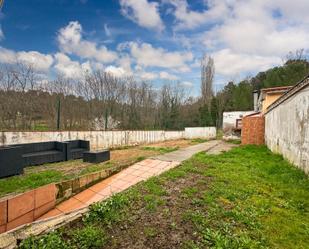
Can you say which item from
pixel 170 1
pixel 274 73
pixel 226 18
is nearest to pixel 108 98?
pixel 170 1

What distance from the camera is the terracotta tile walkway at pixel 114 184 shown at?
153 inches

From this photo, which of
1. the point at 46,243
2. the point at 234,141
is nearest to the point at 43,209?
the point at 46,243

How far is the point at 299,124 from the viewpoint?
538cm

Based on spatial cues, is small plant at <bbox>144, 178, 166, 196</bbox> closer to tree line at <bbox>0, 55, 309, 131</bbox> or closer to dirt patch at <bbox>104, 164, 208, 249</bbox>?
dirt patch at <bbox>104, 164, 208, 249</bbox>

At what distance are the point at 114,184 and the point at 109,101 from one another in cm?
1138

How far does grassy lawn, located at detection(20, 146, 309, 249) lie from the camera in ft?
7.78

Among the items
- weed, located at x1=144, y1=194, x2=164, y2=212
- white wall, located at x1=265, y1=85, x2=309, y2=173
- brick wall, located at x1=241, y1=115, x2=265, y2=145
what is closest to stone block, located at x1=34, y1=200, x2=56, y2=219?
weed, located at x1=144, y1=194, x2=164, y2=212

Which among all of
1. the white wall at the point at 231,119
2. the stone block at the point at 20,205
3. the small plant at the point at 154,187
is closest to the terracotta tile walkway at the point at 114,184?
the stone block at the point at 20,205

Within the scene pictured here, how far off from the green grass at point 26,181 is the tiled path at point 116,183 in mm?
984

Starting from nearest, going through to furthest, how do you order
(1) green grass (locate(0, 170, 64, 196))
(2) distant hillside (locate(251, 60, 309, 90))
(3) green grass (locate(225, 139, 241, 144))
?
(1) green grass (locate(0, 170, 64, 196))
(3) green grass (locate(225, 139, 241, 144))
(2) distant hillside (locate(251, 60, 309, 90))

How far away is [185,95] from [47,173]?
20245 mm

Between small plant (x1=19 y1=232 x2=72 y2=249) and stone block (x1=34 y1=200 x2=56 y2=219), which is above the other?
small plant (x1=19 y1=232 x2=72 y2=249)

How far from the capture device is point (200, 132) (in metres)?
19.9

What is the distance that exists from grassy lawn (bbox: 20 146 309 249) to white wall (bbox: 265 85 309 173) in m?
0.72
